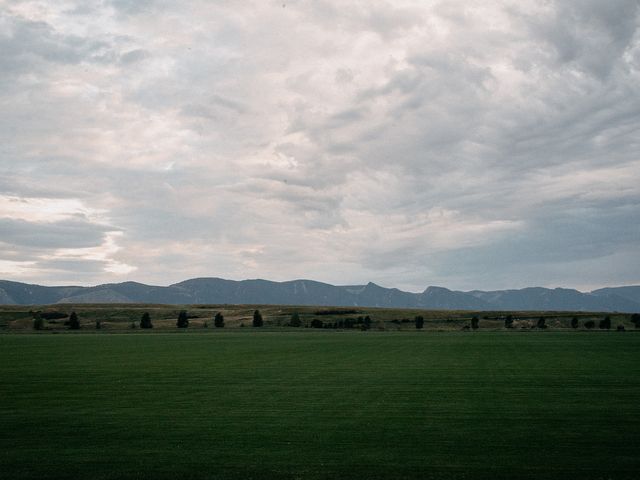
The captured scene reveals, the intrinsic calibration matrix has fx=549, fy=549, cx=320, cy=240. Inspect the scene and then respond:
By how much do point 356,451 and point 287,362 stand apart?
29.5m

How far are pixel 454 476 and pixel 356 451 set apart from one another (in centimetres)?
312

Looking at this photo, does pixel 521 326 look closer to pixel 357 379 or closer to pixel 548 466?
pixel 357 379

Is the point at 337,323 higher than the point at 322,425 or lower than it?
lower

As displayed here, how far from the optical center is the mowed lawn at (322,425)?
43.9 feet

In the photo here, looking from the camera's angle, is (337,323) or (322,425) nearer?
(322,425)

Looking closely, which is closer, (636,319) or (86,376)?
(86,376)

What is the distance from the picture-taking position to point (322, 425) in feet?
60.1

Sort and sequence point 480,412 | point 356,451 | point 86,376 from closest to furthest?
point 356,451
point 480,412
point 86,376

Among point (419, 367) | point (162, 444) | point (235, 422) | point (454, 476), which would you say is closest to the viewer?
point (454, 476)

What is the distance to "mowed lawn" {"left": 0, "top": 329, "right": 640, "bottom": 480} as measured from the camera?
1338cm

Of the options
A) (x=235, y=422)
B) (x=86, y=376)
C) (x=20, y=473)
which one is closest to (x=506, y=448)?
(x=235, y=422)

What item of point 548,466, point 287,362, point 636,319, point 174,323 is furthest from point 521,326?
point 548,466

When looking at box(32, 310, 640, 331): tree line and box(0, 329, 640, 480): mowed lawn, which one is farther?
box(32, 310, 640, 331): tree line

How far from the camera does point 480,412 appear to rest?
20.4 m
